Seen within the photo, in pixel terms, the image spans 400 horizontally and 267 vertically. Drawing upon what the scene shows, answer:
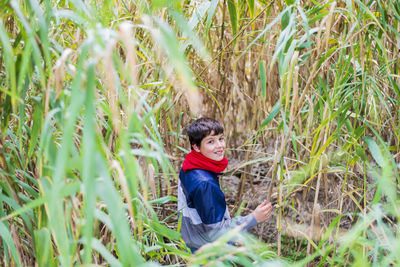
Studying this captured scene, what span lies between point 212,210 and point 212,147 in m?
0.24

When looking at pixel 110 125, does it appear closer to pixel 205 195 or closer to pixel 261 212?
pixel 205 195

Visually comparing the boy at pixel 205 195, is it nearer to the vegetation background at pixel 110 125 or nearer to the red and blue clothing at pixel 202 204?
the red and blue clothing at pixel 202 204

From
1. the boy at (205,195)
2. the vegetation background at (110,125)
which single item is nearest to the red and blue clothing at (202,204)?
the boy at (205,195)

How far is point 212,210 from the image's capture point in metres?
1.39

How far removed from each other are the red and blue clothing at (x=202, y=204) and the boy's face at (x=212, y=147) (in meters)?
0.03

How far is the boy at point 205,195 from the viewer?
1391mm

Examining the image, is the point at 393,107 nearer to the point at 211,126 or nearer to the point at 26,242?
the point at 211,126

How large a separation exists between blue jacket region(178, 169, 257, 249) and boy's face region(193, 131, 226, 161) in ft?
0.20

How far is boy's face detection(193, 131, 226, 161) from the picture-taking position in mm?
1524

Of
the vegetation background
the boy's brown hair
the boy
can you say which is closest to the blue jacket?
the boy

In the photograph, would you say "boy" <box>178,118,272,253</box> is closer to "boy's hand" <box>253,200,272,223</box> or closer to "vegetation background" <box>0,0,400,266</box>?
"boy's hand" <box>253,200,272,223</box>

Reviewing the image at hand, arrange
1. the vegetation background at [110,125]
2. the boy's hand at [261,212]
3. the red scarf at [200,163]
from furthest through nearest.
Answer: the red scarf at [200,163], the boy's hand at [261,212], the vegetation background at [110,125]

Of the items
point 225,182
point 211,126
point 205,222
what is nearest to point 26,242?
point 205,222

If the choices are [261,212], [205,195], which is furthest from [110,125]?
[261,212]
